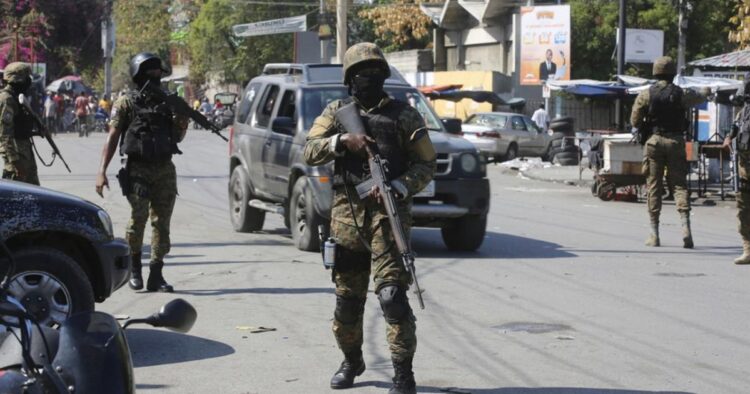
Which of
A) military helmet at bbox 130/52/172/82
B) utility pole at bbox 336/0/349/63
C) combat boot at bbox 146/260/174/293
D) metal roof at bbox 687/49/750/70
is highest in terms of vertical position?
utility pole at bbox 336/0/349/63

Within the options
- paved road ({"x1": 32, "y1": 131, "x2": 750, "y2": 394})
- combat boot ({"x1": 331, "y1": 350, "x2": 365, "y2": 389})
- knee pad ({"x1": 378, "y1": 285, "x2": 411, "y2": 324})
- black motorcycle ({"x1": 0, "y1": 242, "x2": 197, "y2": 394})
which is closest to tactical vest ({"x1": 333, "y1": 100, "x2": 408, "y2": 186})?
knee pad ({"x1": 378, "y1": 285, "x2": 411, "y2": 324})

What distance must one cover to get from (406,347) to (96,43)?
62963mm

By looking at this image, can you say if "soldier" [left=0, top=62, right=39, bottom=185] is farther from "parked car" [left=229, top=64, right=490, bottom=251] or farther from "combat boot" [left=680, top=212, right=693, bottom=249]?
"combat boot" [left=680, top=212, right=693, bottom=249]

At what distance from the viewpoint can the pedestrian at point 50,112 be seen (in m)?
49.7

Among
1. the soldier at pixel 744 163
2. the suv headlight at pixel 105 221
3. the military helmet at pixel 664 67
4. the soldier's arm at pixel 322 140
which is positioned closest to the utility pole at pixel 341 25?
the military helmet at pixel 664 67

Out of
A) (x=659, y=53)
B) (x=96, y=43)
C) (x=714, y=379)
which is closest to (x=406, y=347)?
(x=714, y=379)

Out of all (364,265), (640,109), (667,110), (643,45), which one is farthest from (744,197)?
(643,45)

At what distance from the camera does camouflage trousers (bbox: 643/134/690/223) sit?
13.5 metres

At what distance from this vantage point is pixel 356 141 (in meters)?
6.40

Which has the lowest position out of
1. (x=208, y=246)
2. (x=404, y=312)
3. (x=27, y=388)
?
(x=208, y=246)

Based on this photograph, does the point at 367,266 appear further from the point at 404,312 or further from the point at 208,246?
the point at 208,246

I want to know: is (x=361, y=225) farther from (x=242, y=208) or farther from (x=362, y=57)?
(x=242, y=208)

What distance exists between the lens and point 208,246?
1385 centimetres

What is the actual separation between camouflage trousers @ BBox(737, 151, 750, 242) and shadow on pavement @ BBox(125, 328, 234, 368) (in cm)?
610
